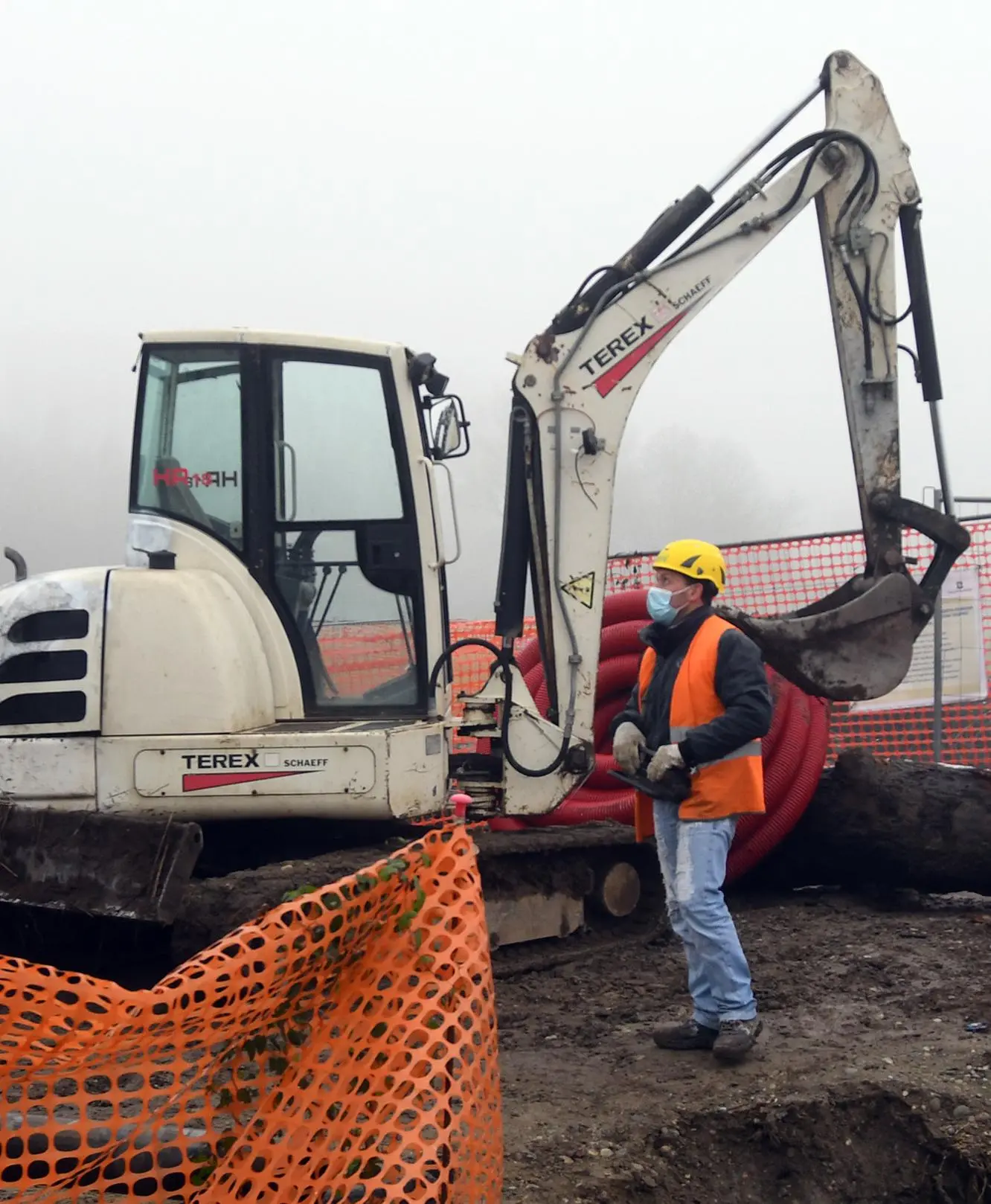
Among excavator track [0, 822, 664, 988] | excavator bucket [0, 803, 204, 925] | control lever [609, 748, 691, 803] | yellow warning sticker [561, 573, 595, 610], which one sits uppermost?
yellow warning sticker [561, 573, 595, 610]

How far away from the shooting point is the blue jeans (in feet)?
16.2

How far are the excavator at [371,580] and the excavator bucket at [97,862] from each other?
1 centimetres

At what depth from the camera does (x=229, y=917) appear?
5.41 metres

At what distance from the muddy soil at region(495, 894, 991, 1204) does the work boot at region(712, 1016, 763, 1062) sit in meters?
0.05

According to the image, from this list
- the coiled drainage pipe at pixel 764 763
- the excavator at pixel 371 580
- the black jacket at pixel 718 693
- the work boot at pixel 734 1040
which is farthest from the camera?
the coiled drainage pipe at pixel 764 763

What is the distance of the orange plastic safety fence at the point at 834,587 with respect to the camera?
33.7ft

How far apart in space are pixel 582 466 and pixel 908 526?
1.75 m

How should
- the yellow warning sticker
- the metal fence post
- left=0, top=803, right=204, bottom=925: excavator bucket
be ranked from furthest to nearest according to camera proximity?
the metal fence post, the yellow warning sticker, left=0, top=803, right=204, bottom=925: excavator bucket

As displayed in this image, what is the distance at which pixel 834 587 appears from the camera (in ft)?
36.6

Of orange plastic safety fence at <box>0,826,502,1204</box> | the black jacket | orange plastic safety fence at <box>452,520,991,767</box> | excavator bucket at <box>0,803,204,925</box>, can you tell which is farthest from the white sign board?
orange plastic safety fence at <box>0,826,502,1204</box>

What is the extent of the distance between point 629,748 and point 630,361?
241 centimetres

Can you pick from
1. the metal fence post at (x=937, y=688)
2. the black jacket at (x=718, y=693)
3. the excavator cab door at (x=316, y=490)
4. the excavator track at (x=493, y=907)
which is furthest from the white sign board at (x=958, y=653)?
the black jacket at (x=718, y=693)

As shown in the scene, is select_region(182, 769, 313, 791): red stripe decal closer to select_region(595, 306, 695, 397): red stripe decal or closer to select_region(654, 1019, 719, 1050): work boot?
select_region(654, 1019, 719, 1050): work boot

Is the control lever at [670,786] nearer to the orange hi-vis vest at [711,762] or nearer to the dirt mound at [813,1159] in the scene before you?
the orange hi-vis vest at [711,762]
